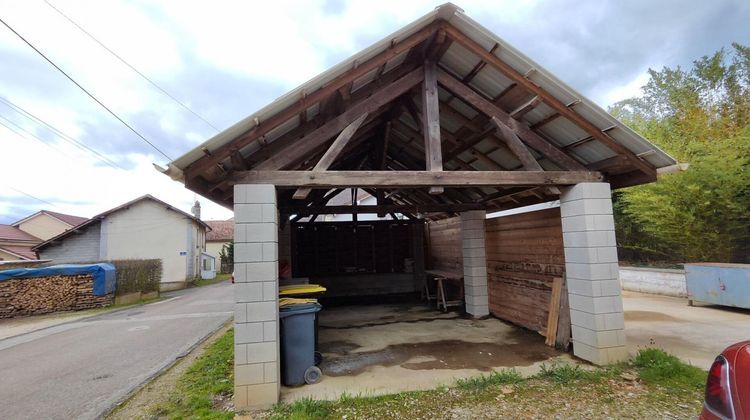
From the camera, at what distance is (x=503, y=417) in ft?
10.8

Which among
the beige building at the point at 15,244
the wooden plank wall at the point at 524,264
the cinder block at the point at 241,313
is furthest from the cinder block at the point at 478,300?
the beige building at the point at 15,244

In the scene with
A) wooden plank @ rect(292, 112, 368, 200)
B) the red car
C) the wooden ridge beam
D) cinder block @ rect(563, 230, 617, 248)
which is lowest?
the red car

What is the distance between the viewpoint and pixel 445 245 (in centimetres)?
1023

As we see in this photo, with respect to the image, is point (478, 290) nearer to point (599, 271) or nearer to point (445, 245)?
point (445, 245)

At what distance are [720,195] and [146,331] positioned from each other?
1452 centimetres

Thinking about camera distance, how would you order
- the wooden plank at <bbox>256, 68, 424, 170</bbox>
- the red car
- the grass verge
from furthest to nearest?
the wooden plank at <bbox>256, 68, 424, 170</bbox> → the grass verge → the red car

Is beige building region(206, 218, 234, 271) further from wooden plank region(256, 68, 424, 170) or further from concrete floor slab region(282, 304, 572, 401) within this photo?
wooden plank region(256, 68, 424, 170)

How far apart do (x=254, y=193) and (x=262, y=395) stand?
2269mm

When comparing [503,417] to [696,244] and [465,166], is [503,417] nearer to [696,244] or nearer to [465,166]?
[465,166]

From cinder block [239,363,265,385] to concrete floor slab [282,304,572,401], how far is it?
1.36 feet

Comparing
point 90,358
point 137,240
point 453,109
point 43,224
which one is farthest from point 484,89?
point 43,224

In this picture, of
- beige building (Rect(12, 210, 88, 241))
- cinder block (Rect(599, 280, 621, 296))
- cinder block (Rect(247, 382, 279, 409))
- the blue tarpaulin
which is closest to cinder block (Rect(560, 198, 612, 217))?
cinder block (Rect(599, 280, 621, 296))

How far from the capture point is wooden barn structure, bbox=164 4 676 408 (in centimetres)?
384

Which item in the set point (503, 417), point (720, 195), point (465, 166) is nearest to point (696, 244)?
point (720, 195)
